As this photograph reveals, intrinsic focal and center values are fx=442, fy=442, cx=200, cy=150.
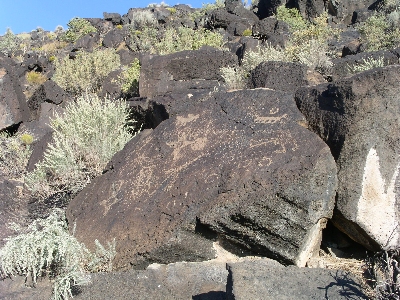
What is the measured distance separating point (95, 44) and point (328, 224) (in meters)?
20.3

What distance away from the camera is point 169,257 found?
11.4 ft

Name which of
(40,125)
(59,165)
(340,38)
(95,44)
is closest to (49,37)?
(95,44)

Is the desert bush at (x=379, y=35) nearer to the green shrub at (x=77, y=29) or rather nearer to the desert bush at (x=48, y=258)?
the desert bush at (x=48, y=258)

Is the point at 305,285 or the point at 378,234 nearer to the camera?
the point at 305,285

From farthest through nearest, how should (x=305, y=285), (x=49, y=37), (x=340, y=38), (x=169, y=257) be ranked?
(x=49, y=37) → (x=340, y=38) → (x=169, y=257) → (x=305, y=285)

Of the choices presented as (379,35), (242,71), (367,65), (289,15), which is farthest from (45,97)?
(289,15)

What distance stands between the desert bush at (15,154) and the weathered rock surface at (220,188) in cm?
248

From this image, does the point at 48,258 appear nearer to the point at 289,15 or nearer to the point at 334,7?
the point at 289,15

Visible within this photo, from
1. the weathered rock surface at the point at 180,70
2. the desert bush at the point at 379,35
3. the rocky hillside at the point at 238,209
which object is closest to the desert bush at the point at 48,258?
the rocky hillside at the point at 238,209

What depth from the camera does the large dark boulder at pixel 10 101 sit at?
8078 mm

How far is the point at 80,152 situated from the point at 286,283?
153 inches

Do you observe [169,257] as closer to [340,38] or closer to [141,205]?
[141,205]

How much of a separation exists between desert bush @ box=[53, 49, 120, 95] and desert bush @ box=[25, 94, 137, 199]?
23.8 feet

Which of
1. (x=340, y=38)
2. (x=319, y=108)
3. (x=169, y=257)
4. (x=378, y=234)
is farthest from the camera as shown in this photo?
(x=340, y=38)
